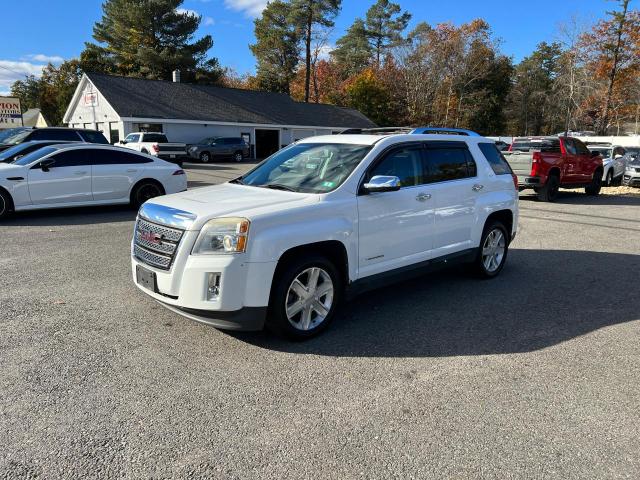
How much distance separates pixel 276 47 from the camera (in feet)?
194

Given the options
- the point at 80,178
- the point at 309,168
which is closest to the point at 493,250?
the point at 309,168

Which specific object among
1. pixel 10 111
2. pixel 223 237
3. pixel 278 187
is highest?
pixel 10 111

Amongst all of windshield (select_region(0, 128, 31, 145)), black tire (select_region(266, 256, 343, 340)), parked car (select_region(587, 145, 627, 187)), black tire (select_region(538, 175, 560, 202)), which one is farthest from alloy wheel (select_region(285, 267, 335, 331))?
parked car (select_region(587, 145, 627, 187))

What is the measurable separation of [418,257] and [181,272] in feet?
8.42

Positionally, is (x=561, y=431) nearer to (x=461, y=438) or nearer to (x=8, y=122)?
(x=461, y=438)

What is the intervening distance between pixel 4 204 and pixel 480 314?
31.0 feet

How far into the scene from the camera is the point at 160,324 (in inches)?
183

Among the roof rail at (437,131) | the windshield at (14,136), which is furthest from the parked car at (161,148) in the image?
the roof rail at (437,131)

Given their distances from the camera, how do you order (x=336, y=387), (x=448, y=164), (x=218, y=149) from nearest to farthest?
(x=336, y=387) → (x=448, y=164) → (x=218, y=149)

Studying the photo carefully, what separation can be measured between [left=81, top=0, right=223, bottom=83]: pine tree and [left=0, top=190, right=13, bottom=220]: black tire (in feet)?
144

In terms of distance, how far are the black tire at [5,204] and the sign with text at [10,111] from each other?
29.4 metres

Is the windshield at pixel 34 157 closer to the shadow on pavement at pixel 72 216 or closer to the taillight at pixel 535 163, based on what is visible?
the shadow on pavement at pixel 72 216

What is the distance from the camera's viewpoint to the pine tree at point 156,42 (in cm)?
4932

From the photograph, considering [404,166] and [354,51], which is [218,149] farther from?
[354,51]
